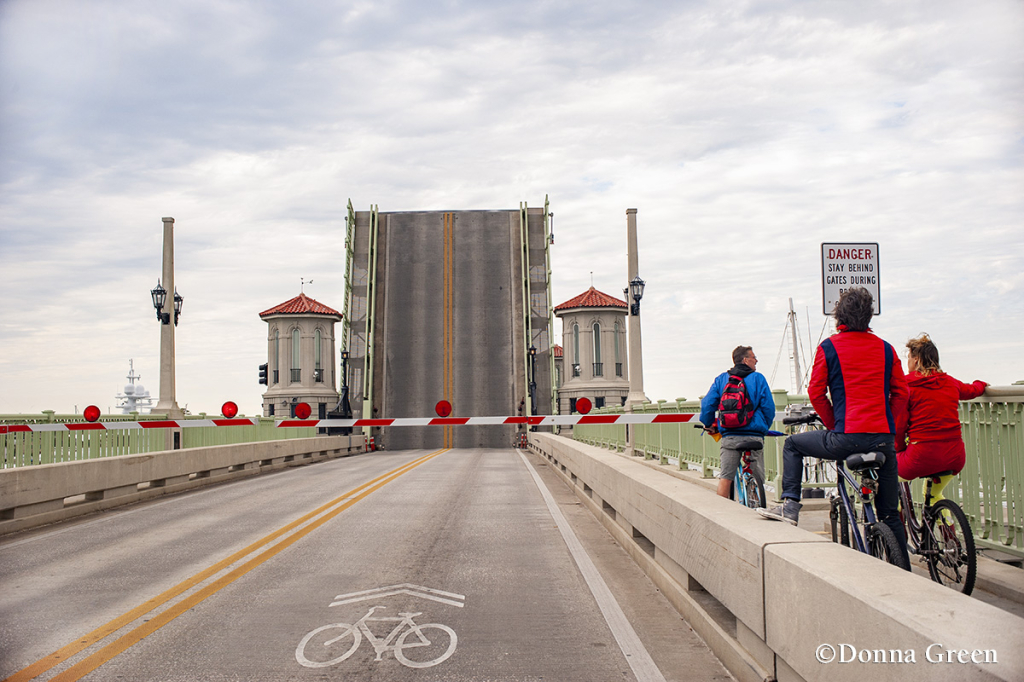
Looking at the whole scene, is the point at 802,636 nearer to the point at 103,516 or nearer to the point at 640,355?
the point at 103,516

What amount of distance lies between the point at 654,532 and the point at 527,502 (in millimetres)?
6986

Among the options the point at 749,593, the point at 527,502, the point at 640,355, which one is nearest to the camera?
the point at 749,593

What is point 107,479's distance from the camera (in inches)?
548

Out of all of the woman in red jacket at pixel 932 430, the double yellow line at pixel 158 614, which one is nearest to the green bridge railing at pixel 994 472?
the woman in red jacket at pixel 932 430

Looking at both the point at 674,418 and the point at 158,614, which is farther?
the point at 674,418

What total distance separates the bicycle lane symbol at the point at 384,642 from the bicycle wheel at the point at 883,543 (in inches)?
102

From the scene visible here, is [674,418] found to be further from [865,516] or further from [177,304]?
[177,304]

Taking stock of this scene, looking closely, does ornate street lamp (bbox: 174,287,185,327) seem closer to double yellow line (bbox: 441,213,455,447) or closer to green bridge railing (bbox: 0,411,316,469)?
Answer: green bridge railing (bbox: 0,411,316,469)

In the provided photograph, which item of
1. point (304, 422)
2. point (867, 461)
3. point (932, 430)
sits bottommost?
point (304, 422)

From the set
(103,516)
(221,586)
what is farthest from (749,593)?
(103,516)

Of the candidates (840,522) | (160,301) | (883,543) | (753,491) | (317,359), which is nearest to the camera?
(883,543)

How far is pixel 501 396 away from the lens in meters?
42.2

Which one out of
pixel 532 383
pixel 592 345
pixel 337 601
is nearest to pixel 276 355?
pixel 592 345

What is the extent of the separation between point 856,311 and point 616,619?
8.78ft
